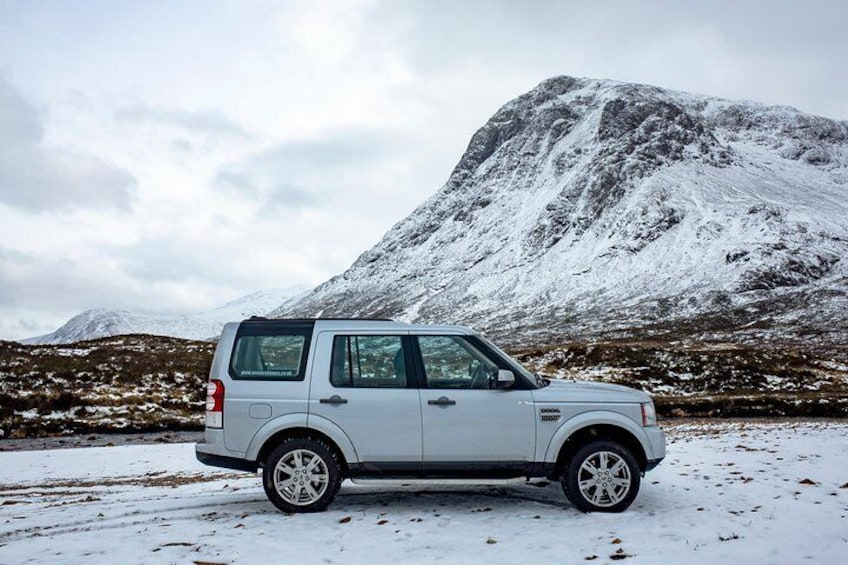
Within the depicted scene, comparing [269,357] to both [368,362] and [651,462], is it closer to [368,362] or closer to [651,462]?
[368,362]

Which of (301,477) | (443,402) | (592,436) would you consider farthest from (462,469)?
(301,477)

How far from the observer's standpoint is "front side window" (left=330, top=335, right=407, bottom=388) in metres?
8.52

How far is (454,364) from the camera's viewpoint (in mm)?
8602

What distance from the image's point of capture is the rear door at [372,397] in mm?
8318

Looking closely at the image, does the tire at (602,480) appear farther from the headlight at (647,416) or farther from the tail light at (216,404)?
the tail light at (216,404)

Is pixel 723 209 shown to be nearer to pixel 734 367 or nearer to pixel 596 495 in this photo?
pixel 734 367

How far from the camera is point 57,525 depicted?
26.9 feet

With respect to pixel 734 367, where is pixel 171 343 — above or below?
above

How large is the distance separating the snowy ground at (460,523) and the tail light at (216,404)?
3.98 ft

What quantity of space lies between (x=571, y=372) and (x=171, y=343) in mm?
30086

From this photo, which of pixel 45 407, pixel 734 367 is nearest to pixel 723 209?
pixel 734 367

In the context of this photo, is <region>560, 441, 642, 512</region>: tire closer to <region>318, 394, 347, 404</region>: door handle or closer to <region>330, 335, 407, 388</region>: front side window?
<region>330, 335, 407, 388</region>: front side window

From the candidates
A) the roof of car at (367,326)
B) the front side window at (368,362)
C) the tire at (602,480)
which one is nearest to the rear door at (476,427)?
the front side window at (368,362)

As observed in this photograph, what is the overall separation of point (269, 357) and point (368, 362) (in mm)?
1333
